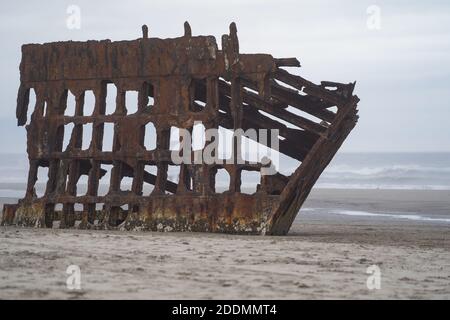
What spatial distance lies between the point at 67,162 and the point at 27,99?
114 centimetres

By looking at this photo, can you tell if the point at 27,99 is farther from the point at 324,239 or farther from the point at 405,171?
the point at 405,171

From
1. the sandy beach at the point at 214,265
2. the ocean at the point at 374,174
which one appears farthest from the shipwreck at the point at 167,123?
the ocean at the point at 374,174

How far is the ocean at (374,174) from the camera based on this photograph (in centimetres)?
4700

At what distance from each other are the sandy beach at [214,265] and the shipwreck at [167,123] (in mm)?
548

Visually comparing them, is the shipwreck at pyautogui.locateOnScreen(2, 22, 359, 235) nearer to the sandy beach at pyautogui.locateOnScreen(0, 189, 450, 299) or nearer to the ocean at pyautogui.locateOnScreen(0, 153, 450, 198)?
the sandy beach at pyautogui.locateOnScreen(0, 189, 450, 299)

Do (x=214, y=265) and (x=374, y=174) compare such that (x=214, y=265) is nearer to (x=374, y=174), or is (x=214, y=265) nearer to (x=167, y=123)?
(x=167, y=123)

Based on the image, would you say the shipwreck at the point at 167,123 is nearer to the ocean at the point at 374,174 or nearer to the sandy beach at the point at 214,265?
the sandy beach at the point at 214,265

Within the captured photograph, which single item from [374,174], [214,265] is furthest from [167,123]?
[374,174]

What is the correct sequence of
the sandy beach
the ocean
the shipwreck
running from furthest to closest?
the ocean → the shipwreck → the sandy beach

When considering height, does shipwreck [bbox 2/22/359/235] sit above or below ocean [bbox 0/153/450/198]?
below

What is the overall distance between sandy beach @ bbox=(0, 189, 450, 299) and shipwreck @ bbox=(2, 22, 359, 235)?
0.55 m

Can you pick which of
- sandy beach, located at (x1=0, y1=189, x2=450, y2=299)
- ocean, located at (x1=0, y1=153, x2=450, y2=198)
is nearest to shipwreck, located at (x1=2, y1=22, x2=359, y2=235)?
sandy beach, located at (x1=0, y1=189, x2=450, y2=299)

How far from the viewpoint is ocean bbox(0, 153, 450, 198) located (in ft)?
154
